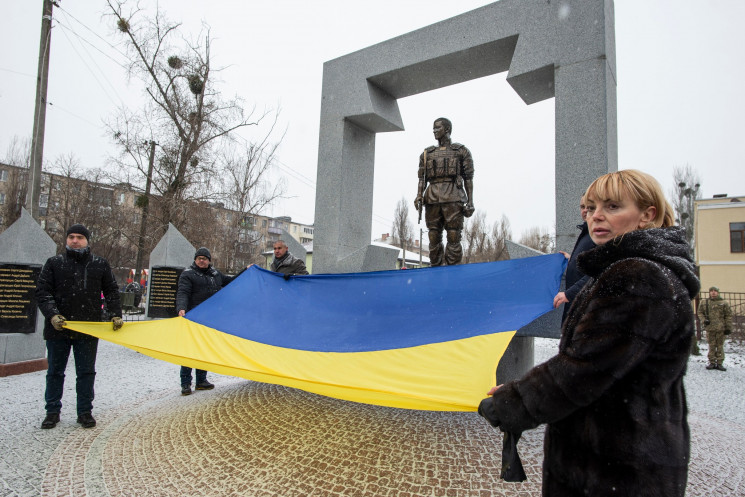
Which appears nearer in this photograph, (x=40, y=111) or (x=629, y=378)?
(x=629, y=378)

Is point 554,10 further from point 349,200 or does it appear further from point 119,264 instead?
point 119,264

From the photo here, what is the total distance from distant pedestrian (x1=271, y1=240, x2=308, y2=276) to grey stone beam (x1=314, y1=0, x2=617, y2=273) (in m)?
1.27

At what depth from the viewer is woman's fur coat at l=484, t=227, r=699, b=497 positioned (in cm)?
113

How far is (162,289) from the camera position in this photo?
9.54 m

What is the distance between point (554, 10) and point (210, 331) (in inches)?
240

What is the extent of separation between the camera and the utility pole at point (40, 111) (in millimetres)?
9625

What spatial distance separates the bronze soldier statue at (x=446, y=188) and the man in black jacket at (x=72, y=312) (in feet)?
13.4

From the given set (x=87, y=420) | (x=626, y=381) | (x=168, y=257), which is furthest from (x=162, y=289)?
(x=626, y=381)

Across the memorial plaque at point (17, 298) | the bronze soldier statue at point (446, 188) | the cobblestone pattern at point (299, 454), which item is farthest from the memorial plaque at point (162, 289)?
the bronze soldier statue at point (446, 188)

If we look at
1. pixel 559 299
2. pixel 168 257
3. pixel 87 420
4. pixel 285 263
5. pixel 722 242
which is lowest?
pixel 87 420

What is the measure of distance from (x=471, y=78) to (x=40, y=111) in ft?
33.6

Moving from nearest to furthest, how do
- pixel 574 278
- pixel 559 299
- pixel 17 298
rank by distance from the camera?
pixel 559 299, pixel 574 278, pixel 17 298

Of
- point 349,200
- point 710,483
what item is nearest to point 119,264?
point 349,200

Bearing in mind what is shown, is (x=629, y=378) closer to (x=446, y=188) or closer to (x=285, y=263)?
(x=446, y=188)
